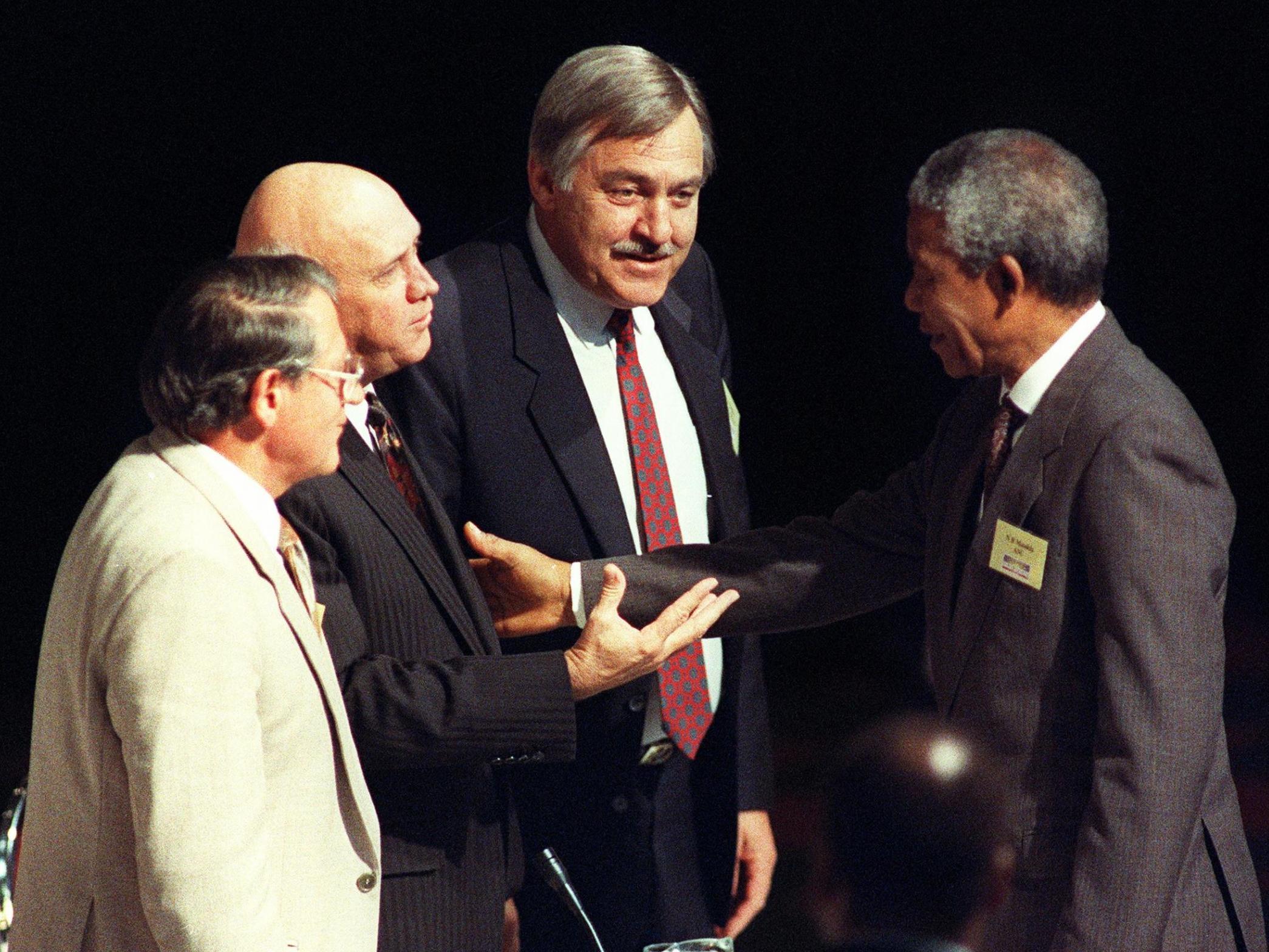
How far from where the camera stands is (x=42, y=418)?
194 inches

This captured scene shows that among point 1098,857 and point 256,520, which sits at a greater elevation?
point 256,520

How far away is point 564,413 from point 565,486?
0.41 ft

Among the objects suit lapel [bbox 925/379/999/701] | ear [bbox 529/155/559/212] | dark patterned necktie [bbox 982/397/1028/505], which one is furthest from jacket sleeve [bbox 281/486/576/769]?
ear [bbox 529/155/559/212]

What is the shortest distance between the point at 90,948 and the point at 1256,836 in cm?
412

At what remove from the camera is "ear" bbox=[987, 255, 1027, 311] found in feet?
7.80

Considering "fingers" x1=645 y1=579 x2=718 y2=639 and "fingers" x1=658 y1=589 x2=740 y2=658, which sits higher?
"fingers" x1=645 y1=579 x2=718 y2=639

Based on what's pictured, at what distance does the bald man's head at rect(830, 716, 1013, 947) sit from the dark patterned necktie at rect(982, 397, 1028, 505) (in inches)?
14.7

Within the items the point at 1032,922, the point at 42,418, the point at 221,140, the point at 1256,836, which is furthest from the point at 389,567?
the point at 1256,836

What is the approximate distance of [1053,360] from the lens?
2.42 metres

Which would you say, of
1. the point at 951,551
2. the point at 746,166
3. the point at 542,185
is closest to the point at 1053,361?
the point at 951,551

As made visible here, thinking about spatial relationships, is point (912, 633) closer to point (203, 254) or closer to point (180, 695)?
point (203, 254)

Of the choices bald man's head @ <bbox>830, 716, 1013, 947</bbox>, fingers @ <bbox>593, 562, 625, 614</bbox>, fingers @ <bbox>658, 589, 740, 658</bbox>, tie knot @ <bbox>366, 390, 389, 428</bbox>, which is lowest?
bald man's head @ <bbox>830, 716, 1013, 947</bbox>

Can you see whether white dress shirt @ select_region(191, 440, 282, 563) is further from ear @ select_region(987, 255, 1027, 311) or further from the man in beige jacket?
ear @ select_region(987, 255, 1027, 311)

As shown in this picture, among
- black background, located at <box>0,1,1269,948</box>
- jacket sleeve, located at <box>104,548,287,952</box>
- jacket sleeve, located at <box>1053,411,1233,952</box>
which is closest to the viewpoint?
jacket sleeve, located at <box>104,548,287,952</box>
